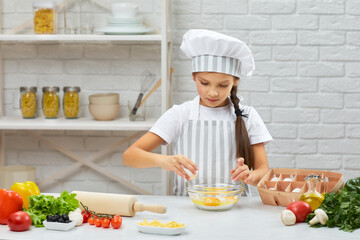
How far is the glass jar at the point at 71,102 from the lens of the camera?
3.21 meters

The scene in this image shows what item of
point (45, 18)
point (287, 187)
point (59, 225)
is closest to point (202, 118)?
point (287, 187)

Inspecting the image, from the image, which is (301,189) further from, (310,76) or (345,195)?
(310,76)

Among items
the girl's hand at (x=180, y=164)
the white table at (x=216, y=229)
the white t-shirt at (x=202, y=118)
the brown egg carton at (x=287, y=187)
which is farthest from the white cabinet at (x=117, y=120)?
the white table at (x=216, y=229)

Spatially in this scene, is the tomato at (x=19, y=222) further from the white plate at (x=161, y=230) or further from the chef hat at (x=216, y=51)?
the chef hat at (x=216, y=51)

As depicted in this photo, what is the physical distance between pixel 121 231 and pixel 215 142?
0.91 metres

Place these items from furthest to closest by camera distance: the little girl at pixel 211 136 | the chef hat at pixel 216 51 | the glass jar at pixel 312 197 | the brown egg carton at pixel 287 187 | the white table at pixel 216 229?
the little girl at pixel 211 136, the chef hat at pixel 216 51, the brown egg carton at pixel 287 187, the glass jar at pixel 312 197, the white table at pixel 216 229

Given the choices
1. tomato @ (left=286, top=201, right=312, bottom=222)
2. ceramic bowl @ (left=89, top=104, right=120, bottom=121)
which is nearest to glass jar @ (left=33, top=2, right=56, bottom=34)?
ceramic bowl @ (left=89, top=104, right=120, bottom=121)

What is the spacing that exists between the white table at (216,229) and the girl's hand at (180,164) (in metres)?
0.14

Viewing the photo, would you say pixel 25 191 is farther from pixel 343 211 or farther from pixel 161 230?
pixel 343 211

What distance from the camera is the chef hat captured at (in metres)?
2.26

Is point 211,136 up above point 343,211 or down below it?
above

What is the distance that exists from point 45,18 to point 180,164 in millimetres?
1540

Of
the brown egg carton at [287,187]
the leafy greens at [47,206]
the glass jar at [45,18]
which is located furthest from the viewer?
the glass jar at [45,18]

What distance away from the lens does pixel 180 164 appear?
2.09 meters
